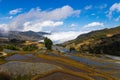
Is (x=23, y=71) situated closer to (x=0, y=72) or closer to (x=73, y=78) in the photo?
(x=73, y=78)

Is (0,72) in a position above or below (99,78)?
above

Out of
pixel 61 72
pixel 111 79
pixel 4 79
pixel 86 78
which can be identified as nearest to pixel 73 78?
pixel 86 78

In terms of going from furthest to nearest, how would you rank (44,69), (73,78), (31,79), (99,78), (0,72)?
(44,69)
(99,78)
(73,78)
(31,79)
(0,72)

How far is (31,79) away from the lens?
6141cm

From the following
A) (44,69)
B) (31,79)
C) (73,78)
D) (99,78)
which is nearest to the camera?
(31,79)

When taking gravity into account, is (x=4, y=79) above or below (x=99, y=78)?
above

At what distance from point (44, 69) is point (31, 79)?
17567 mm

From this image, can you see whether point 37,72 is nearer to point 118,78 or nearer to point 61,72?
point 61,72

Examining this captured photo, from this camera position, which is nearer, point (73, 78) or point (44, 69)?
point (73, 78)

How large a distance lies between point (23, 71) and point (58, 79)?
47.7 feet

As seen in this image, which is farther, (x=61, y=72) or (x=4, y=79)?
(x=61, y=72)

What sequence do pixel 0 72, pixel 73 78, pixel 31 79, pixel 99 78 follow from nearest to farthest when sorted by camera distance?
1. pixel 0 72
2. pixel 31 79
3. pixel 73 78
4. pixel 99 78

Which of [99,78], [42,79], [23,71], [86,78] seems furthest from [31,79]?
[99,78]

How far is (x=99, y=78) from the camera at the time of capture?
72.1 metres
